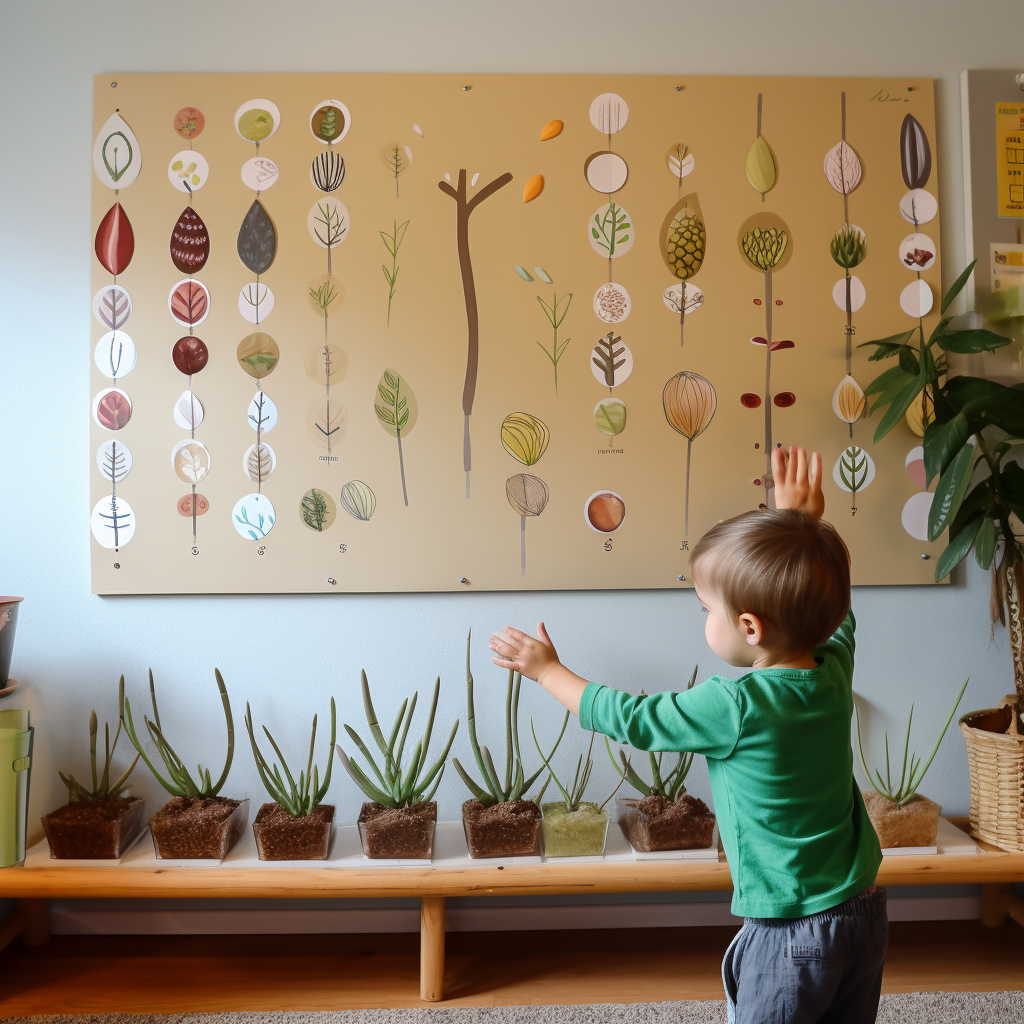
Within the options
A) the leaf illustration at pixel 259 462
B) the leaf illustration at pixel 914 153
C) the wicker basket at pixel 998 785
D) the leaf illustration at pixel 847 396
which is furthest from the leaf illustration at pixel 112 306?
the wicker basket at pixel 998 785

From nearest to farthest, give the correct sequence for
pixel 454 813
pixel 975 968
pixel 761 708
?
pixel 761 708
pixel 975 968
pixel 454 813

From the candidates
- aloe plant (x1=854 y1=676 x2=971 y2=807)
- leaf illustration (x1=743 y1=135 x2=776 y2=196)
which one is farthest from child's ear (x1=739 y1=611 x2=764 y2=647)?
leaf illustration (x1=743 y1=135 x2=776 y2=196)

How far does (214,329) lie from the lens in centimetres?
191

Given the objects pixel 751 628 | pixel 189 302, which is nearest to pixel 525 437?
pixel 189 302

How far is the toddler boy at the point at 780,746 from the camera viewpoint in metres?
0.99

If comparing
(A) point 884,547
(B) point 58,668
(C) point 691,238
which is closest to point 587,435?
(C) point 691,238

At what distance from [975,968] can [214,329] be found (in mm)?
2412

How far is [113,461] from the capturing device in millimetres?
1904

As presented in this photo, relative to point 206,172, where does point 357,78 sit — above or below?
above

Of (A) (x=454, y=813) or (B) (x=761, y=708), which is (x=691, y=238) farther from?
(A) (x=454, y=813)

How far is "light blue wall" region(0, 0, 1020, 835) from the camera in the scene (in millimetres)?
1917

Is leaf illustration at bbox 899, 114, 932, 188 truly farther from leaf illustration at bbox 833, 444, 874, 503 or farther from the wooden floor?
the wooden floor

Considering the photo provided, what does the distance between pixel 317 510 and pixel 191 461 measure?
0.34 m

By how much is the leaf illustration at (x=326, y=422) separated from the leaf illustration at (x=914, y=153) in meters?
1.56
